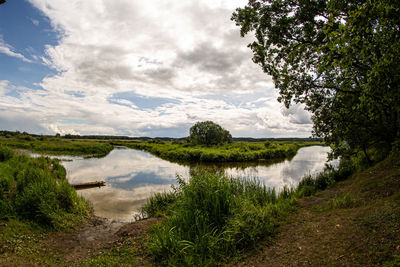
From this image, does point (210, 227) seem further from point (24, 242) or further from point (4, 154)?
point (4, 154)


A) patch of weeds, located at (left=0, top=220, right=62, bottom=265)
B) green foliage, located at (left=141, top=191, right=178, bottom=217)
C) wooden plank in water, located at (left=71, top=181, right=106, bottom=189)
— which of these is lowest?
wooden plank in water, located at (left=71, top=181, right=106, bottom=189)

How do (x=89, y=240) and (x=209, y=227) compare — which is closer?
(x=209, y=227)

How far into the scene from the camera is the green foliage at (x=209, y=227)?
4309mm

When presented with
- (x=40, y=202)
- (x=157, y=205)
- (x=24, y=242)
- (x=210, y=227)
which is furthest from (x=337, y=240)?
(x=40, y=202)

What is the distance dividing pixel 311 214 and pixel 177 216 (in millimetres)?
4069

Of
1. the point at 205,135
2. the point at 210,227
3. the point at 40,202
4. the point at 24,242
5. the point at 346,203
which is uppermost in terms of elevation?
the point at 205,135

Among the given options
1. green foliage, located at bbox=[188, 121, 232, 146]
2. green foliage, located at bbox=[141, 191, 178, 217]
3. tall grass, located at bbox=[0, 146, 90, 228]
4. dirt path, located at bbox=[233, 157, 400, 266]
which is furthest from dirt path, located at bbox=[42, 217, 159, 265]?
green foliage, located at bbox=[188, 121, 232, 146]

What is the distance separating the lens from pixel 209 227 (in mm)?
5238

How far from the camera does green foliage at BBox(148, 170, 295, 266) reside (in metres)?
4.31

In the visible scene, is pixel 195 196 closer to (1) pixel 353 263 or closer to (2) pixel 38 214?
(1) pixel 353 263

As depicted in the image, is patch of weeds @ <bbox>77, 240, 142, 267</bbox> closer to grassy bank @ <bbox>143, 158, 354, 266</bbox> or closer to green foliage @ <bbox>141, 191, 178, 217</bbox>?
grassy bank @ <bbox>143, 158, 354, 266</bbox>

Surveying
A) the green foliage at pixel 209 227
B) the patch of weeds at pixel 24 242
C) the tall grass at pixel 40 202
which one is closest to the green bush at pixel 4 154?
the tall grass at pixel 40 202

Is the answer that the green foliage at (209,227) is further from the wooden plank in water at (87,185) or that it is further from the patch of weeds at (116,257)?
the wooden plank in water at (87,185)

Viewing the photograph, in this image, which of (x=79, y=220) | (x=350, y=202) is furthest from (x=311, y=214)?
(x=79, y=220)
